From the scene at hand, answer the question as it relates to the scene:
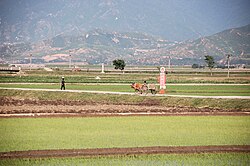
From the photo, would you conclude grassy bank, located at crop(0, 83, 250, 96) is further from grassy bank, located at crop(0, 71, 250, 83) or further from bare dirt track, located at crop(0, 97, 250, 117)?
grassy bank, located at crop(0, 71, 250, 83)

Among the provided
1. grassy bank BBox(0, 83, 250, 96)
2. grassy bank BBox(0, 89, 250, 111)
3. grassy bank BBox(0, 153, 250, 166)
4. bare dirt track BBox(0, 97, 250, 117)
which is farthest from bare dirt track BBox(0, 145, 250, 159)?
grassy bank BBox(0, 83, 250, 96)

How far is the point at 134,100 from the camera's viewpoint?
40500 mm

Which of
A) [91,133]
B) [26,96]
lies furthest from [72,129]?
[26,96]

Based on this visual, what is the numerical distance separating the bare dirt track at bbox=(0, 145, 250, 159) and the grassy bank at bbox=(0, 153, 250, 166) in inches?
14.7

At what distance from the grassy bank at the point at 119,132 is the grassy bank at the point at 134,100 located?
8362mm

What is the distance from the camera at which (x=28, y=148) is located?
1630cm

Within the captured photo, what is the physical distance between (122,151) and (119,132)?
4.21 meters

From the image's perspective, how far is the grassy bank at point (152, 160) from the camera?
1466 cm

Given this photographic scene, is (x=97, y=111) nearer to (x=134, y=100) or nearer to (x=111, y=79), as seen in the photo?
(x=134, y=100)

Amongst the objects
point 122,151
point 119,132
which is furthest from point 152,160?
point 119,132

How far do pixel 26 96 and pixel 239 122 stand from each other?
25.4 metres

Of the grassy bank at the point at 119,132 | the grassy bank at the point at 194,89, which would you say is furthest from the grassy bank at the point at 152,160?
the grassy bank at the point at 194,89

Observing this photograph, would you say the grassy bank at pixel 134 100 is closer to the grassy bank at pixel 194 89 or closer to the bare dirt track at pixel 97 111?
the bare dirt track at pixel 97 111

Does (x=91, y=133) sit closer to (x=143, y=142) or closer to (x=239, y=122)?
(x=143, y=142)
